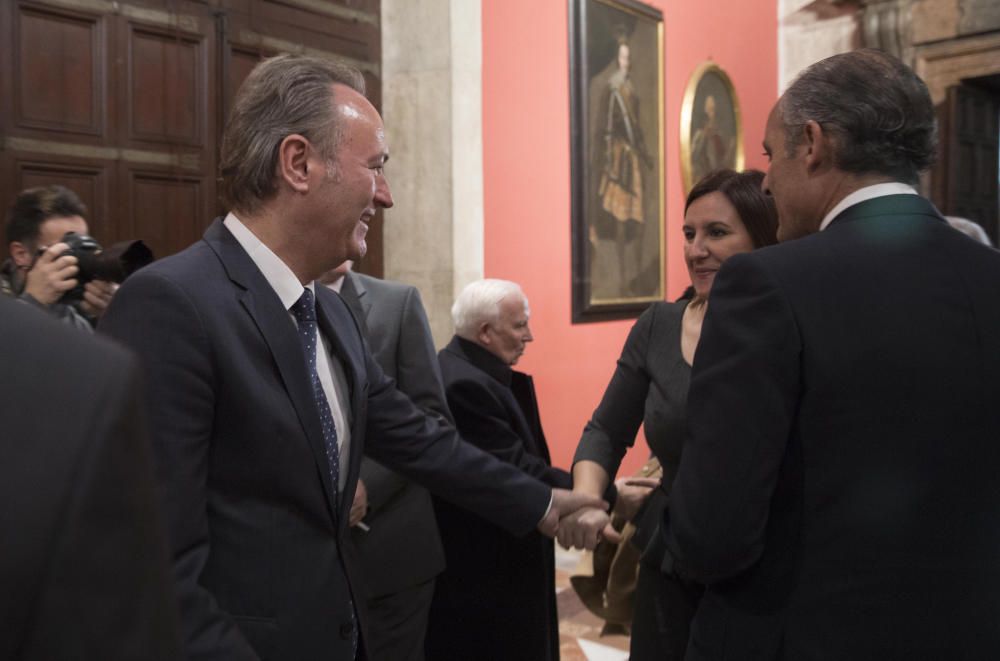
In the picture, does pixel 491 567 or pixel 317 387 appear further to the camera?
pixel 491 567

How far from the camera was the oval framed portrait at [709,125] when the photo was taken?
7602 millimetres

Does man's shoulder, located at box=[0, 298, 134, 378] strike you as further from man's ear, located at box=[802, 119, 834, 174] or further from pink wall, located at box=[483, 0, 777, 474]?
pink wall, located at box=[483, 0, 777, 474]

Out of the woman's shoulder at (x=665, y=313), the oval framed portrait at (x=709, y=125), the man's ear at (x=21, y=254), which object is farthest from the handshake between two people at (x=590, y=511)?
the oval framed portrait at (x=709, y=125)

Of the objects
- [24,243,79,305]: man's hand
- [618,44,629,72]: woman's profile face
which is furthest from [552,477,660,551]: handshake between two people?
[618,44,629,72]: woman's profile face

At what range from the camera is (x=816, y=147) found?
5.27 ft

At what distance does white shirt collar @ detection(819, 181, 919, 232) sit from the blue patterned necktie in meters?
0.91

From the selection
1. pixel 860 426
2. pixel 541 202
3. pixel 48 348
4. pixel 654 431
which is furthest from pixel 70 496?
pixel 541 202

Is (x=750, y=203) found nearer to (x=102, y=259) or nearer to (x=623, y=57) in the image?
(x=102, y=259)

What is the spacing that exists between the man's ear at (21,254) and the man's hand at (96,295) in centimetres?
34

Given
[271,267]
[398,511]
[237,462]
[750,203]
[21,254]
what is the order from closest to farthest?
[237,462] < [271,267] < [750,203] < [21,254] < [398,511]

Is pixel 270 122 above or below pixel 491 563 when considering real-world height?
above

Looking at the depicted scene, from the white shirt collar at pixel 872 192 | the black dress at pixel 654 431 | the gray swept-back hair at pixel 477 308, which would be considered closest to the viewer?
the white shirt collar at pixel 872 192

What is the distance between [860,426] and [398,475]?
1884 mm

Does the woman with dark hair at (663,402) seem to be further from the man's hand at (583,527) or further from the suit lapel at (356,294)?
the suit lapel at (356,294)
